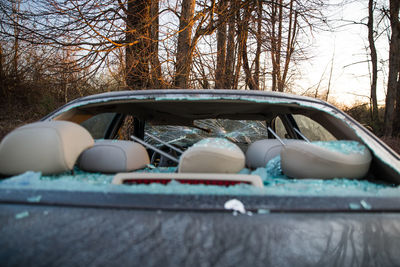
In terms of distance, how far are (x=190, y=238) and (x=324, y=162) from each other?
29.9 inches

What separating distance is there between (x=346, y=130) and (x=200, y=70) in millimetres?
5639

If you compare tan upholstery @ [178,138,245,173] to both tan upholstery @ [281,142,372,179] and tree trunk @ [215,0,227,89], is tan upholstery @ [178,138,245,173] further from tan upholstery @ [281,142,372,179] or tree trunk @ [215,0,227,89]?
tree trunk @ [215,0,227,89]

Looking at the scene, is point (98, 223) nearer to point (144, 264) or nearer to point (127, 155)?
point (144, 264)

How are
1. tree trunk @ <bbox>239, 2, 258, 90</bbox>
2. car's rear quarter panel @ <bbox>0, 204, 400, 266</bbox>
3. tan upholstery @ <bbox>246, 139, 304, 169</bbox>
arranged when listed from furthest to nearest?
tree trunk @ <bbox>239, 2, 258, 90</bbox> → tan upholstery @ <bbox>246, 139, 304, 169</bbox> → car's rear quarter panel @ <bbox>0, 204, 400, 266</bbox>

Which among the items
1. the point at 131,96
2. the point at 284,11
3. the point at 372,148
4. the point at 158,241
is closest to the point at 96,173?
the point at 131,96

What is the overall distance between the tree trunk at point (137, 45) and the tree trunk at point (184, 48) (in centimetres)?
81

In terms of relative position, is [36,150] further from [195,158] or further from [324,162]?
[324,162]

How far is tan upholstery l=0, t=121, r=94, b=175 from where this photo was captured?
1035 mm

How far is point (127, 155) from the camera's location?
1290 mm

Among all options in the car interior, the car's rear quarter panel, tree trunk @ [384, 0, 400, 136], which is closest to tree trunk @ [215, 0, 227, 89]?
the car interior

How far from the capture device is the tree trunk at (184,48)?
6.16m

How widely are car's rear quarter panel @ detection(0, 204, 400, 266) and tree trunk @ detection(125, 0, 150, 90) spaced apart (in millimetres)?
5287

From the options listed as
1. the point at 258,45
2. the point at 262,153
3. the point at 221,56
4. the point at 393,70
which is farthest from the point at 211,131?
the point at 393,70

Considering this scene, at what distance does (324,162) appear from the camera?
43.9 inches
